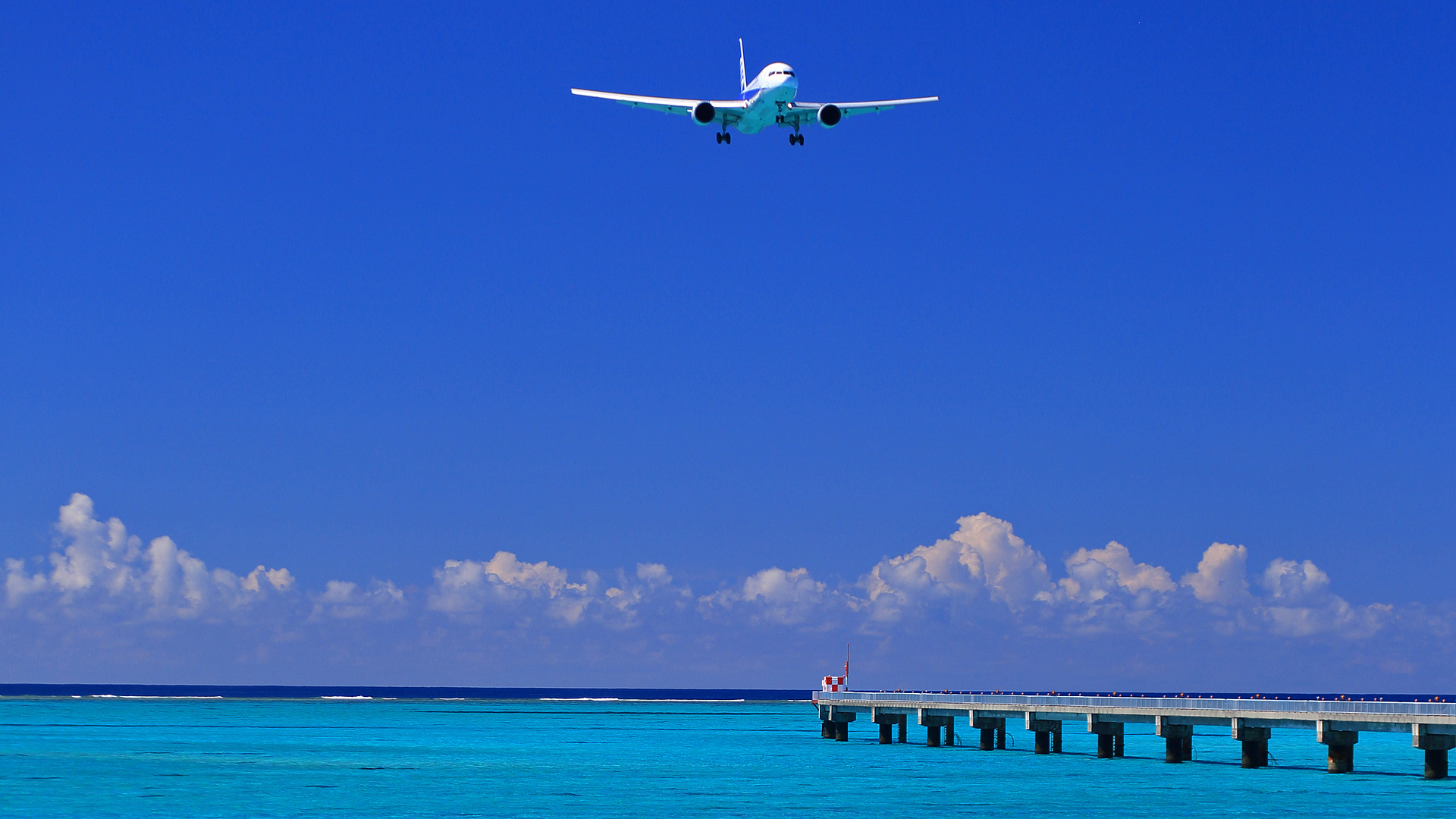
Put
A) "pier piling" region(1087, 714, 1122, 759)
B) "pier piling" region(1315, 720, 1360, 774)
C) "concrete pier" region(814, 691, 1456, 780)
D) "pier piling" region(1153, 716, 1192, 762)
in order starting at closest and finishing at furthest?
"concrete pier" region(814, 691, 1456, 780) → "pier piling" region(1315, 720, 1360, 774) → "pier piling" region(1153, 716, 1192, 762) → "pier piling" region(1087, 714, 1122, 759)

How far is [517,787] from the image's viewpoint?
7638cm

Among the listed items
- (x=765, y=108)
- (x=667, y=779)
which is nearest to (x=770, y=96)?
(x=765, y=108)

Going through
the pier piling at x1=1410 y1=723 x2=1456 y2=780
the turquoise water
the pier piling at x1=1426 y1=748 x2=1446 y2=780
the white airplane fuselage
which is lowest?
the turquoise water

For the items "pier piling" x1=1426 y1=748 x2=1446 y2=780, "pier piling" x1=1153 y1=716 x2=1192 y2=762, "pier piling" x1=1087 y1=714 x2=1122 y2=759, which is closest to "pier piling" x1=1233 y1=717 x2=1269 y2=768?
"pier piling" x1=1153 y1=716 x2=1192 y2=762

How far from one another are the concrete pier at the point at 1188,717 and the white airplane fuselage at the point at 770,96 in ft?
117

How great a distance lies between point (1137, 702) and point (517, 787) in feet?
107

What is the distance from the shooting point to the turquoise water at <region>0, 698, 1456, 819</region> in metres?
65.1

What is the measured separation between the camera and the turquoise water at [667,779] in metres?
65.1

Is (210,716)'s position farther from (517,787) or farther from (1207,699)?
(1207,699)

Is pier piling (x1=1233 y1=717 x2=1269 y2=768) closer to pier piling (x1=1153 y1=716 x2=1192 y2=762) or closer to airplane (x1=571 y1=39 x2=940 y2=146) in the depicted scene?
pier piling (x1=1153 y1=716 x2=1192 y2=762)

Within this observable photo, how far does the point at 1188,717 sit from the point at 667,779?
27.0 metres

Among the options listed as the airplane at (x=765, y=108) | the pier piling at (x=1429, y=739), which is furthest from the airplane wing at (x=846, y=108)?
the pier piling at (x=1429, y=739)

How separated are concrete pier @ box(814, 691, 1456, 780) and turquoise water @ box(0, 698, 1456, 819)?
1497 mm

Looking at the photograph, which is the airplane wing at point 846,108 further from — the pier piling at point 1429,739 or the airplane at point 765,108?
the pier piling at point 1429,739
